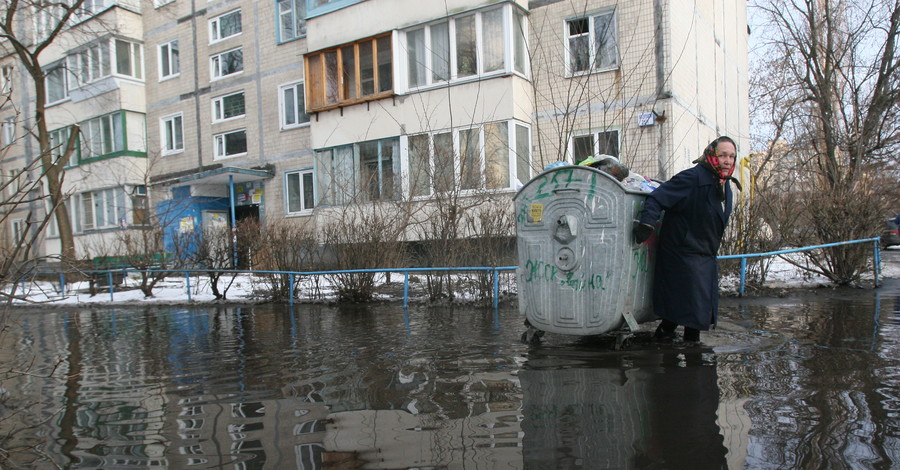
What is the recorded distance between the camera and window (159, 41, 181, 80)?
23.6 meters

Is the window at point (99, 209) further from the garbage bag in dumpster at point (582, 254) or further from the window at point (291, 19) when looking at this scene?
the garbage bag in dumpster at point (582, 254)

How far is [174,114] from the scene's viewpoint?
76.8ft

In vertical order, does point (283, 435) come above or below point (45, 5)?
below

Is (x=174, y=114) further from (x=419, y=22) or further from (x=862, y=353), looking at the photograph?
(x=862, y=353)

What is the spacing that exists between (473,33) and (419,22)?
1614 millimetres

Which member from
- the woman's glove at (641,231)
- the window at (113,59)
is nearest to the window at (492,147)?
the woman's glove at (641,231)

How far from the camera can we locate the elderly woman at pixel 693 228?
4793mm

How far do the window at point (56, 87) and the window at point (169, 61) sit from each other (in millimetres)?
6245

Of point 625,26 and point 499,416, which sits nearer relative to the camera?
point 499,416

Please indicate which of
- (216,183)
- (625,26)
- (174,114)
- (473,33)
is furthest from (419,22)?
(174,114)

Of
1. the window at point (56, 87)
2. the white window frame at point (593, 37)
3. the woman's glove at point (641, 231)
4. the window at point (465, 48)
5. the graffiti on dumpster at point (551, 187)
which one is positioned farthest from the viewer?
the window at point (56, 87)

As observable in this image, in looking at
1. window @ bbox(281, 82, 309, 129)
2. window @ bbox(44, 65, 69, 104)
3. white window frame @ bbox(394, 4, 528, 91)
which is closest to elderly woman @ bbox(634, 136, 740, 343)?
white window frame @ bbox(394, 4, 528, 91)

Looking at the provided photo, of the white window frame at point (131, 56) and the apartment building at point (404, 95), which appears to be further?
the white window frame at point (131, 56)

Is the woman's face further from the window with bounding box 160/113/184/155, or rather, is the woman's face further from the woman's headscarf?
the window with bounding box 160/113/184/155
